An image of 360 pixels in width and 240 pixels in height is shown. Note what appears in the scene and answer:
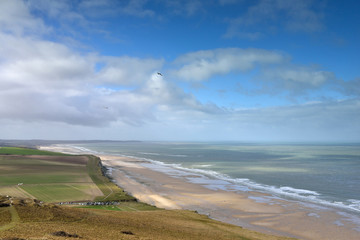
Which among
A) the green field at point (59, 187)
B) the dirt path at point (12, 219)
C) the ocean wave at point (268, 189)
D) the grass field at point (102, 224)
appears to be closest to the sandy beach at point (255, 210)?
the ocean wave at point (268, 189)

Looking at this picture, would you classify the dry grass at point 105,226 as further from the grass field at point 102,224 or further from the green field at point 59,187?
the green field at point 59,187

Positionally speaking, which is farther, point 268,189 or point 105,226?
point 268,189

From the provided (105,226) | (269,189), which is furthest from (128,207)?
(269,189)

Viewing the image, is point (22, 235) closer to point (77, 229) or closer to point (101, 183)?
point (77, 229)

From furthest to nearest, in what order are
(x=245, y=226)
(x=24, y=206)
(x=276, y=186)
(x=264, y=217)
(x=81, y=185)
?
(x=276, y=186) → (x=81, y=185) → (x=264, y=217) → (x=245, y=226) → (x=24, y=206)

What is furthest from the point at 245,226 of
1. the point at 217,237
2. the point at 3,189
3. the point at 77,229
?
the point at 3,189

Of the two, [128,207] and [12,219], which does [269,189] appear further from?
[12,219]

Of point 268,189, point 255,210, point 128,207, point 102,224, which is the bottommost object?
point 255,210

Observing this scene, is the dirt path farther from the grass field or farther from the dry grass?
the dry grass
